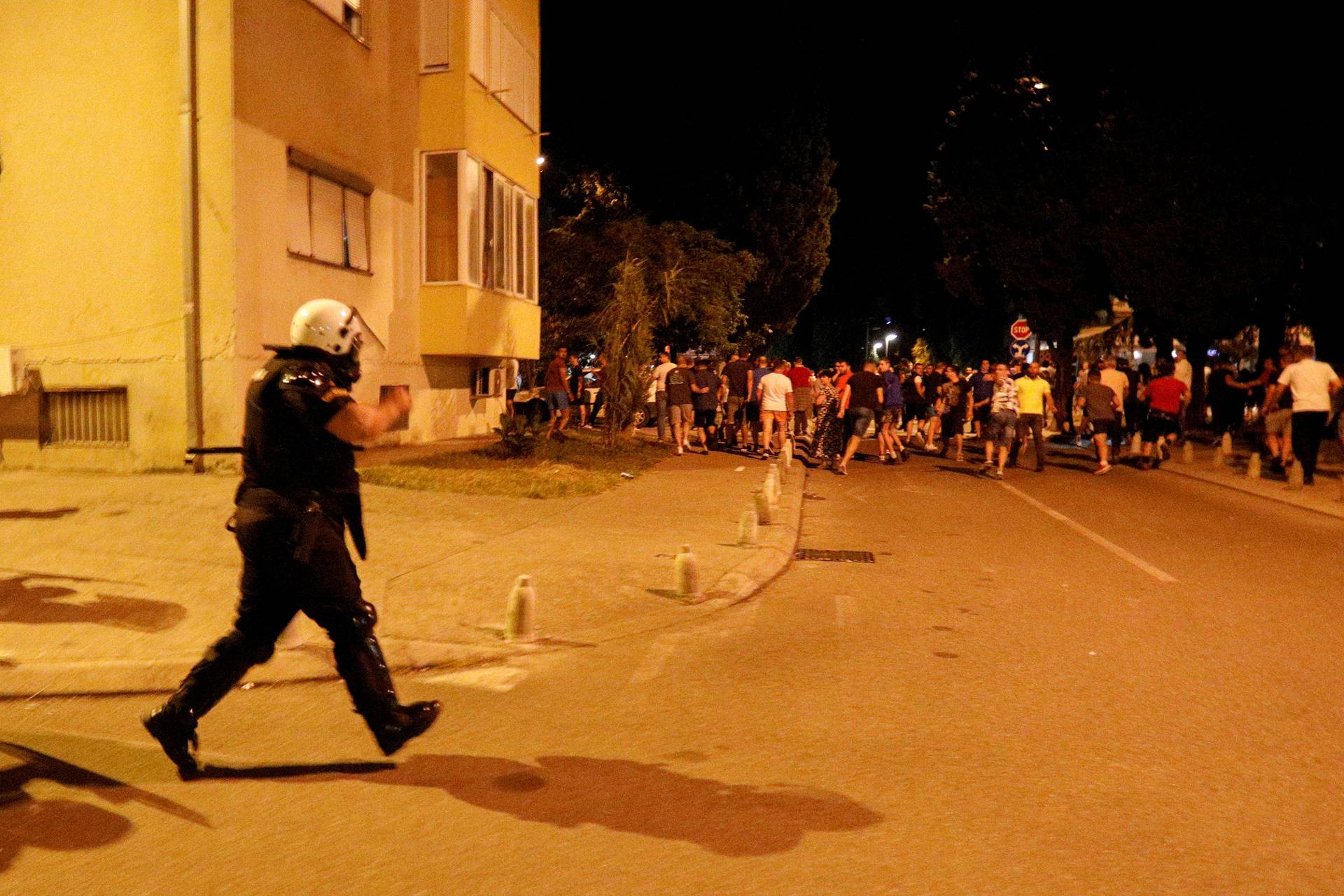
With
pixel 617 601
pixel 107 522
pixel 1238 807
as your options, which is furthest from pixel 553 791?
pixel 107 522

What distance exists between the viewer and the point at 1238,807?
153 inches

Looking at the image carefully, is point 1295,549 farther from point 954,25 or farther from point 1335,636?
point 954,25

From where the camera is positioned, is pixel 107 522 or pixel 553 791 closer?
pixel 553 791

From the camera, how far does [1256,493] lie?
587 inches

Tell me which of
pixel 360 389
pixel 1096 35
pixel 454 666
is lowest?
pixel 454 666

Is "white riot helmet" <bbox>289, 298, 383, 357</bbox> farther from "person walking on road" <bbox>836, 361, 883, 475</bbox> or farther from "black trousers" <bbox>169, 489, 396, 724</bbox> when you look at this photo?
"person walking on road" <bbox>836, 361, 883, 475</bbox>

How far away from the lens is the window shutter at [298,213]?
46.6 feet

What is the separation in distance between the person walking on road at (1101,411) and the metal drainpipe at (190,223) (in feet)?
41.6

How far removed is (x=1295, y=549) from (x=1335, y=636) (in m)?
3.85

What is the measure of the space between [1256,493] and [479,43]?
13961 millimetres

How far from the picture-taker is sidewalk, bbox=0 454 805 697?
229 inches

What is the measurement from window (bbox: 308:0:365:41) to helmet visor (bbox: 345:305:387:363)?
1197 centimetres

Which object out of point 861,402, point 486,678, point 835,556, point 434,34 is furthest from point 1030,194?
point 486,678

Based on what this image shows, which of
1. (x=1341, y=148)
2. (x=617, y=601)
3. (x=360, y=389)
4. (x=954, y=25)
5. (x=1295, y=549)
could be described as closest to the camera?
(x=360, y=389)
